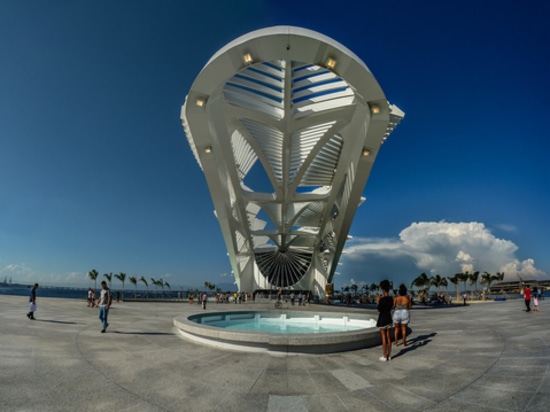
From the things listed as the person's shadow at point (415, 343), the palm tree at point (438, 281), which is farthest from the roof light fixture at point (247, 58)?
the palm tree at point (438, 281)

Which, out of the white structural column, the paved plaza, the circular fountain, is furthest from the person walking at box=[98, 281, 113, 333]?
the white structural column

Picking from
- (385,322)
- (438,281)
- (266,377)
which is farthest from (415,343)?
(438,281)

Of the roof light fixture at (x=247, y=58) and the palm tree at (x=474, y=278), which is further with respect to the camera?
the palm tree at (x=474, y=278)

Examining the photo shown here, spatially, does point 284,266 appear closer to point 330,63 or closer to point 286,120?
point 286,120

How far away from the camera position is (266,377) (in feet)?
14.2

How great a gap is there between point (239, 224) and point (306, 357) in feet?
88.8

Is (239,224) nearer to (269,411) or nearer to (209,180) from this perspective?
(209,180)

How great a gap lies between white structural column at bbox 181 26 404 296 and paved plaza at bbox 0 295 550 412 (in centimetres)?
1302

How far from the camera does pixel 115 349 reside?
577cm

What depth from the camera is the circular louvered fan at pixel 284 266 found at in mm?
47594

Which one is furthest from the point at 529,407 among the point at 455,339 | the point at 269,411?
the point at 455,339

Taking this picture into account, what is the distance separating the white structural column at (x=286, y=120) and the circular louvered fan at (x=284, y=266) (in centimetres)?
869

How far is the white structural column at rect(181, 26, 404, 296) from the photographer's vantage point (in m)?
14.7

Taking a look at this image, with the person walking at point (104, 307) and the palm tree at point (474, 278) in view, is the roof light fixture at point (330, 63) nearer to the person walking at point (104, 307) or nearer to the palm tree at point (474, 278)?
the person walking at point (104, 307)
